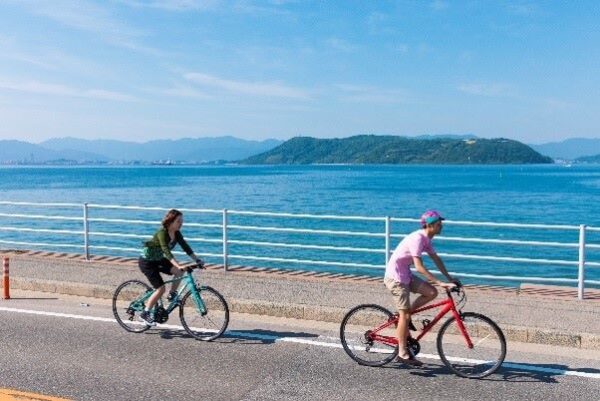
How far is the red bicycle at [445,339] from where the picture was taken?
21.8 feet

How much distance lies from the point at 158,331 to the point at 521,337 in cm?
464

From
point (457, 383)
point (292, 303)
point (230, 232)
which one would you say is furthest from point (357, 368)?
point (230, 232)

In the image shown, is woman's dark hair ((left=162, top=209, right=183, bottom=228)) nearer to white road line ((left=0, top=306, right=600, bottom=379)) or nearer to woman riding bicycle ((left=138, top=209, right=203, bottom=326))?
woman riding bicycle ((left=138, top=209, right=203, bottom=326))

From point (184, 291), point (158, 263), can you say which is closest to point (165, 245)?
point (158, 263)

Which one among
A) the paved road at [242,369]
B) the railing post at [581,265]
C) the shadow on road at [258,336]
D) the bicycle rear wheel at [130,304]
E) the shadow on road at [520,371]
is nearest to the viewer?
the paved road at [242,369]

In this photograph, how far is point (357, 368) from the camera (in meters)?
6.84

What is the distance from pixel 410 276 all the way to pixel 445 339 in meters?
0.94

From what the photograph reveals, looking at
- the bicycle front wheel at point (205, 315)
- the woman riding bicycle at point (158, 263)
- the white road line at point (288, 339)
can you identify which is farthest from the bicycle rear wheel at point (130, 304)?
the bicycle front wheel at point (205, 315)

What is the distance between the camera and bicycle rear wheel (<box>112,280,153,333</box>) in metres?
8.35

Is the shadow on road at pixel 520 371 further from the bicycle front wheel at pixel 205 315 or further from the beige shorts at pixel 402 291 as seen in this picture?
the bicycle front wheel at pixel 205 315

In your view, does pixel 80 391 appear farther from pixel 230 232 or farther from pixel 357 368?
pixel 230 232

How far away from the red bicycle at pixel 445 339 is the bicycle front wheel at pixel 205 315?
1650 mm

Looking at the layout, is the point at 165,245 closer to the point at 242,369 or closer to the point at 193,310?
the point at 193,310

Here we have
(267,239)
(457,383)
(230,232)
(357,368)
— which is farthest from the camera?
(230,232)
